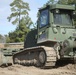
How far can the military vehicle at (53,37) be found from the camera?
13516 millimetres

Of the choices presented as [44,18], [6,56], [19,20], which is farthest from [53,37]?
[19,20]

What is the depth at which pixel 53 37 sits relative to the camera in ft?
45.8

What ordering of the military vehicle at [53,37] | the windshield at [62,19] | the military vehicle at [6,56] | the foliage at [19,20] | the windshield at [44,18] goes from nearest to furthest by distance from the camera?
the military vehicle at [53,37], the windshield at [62,19], the windshield at [44,18], the military vehicle at [6,56], the foliage at [19,20]

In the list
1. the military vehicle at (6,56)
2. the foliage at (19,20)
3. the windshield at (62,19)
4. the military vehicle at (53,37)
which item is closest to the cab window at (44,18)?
the military vehicle at (53,37)

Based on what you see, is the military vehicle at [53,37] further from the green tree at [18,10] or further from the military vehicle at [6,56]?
the green tree at [18,10]

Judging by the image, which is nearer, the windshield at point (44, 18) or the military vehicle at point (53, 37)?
the military vehicle at point (53, 37)

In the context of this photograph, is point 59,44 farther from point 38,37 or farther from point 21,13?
point 21,13

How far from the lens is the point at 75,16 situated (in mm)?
15172

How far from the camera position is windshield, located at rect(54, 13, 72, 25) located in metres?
14.4

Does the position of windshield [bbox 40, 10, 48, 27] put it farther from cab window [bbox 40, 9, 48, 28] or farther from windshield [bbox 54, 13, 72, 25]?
windshield [bbox 54, 13, 72, 25]

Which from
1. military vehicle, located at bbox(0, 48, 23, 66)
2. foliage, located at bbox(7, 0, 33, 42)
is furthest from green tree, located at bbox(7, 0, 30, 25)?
military vehicle, located at bbox(0, 48, 23, 66)

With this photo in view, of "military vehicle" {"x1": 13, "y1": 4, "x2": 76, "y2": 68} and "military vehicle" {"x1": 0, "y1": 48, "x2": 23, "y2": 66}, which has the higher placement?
"military vehicle" {"x1": 13, "y1": 4, "x2": 76, "y2": 68}

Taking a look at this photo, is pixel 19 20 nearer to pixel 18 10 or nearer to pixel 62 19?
pixel 18 10

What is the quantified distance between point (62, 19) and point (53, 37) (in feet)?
3.51
